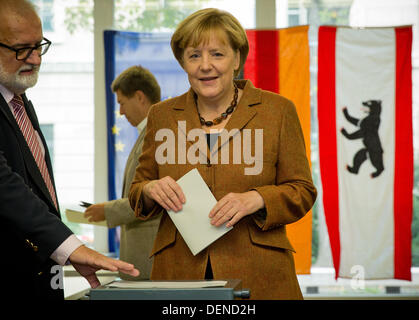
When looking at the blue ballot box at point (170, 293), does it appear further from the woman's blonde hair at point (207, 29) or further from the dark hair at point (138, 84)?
the dark hair at point (138, 84)

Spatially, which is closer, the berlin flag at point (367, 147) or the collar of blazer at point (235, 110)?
the collar of blazer at point (235, 110)

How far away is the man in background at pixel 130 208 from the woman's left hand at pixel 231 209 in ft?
4.06

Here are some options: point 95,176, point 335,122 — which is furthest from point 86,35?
point 335,122

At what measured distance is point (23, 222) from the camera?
137cm

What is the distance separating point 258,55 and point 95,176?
5.23 ft

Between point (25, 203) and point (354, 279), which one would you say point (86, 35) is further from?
point (25, 203)

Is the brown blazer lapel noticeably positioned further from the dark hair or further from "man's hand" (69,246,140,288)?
the dark hair

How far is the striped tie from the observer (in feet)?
5.51

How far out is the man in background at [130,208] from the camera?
270 cm

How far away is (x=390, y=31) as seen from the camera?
4188mm

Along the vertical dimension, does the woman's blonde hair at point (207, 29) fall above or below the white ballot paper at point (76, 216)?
above

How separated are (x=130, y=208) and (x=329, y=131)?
204 centimetres

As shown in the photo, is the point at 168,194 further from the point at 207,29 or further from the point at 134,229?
the point at 134,229

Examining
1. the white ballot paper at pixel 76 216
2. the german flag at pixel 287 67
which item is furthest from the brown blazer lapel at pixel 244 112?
the german flag at pixel 287 67
